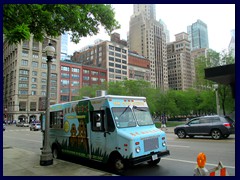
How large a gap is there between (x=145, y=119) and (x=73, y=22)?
462 centimetres

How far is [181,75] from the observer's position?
152125 mm

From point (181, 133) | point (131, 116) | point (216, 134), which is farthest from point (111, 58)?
point (131, 116)

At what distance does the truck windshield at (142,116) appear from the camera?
8.02 m

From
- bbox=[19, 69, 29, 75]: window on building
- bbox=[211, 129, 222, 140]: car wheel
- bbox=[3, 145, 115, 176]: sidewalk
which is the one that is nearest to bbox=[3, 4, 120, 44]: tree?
bbox=[3, 145, 115, 176]: sidewalk

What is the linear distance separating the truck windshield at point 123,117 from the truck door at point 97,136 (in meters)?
0.56

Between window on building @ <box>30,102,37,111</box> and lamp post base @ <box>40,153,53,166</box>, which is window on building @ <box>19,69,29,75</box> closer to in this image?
window on building @ <box>30,102,37,111</box>

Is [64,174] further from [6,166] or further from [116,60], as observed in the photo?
[116,60]

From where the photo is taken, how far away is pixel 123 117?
7.54m

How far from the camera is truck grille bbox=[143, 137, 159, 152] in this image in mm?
7043

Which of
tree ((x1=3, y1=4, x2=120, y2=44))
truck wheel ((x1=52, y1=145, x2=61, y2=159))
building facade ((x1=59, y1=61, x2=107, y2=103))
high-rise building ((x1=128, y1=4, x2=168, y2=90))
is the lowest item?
truck wheel ((x1=52, y1=145, x2=61, y2=159))

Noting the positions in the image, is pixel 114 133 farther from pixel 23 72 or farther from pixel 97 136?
pixel 23 72

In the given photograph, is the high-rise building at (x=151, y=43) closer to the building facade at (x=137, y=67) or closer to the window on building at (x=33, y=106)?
the building facade at (x=137, y=67)

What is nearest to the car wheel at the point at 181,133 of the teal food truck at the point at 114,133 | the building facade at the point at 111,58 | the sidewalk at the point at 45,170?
the teal food truck at the point at 114,133

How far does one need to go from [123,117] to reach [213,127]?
10.2 m
